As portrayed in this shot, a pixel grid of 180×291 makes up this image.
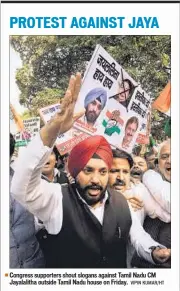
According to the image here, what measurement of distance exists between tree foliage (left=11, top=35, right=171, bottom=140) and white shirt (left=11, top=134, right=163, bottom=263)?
1.26 ft

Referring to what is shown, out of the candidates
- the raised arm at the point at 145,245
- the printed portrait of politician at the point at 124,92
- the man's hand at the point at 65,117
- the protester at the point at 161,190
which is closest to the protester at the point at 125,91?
the printed portrait of politician at the point at 124,92

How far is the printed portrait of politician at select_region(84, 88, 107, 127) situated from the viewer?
786 cm

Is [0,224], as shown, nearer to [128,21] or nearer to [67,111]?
[67,111]

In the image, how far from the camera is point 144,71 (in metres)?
7.93

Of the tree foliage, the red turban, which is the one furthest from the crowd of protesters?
the tree foliage

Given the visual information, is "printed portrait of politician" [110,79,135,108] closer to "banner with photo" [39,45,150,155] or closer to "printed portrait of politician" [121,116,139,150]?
"banner with photo" [39,45,150,155]

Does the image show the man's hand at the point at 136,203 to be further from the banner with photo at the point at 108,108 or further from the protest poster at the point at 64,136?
the protest poster at the point at 64,136

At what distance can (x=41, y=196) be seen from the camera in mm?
7785

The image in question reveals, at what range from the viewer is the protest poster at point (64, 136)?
25.7 feet

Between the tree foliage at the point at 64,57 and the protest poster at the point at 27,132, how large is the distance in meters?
0.09

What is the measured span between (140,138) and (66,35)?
98cm

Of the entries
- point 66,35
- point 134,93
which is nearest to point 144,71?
point 134,93

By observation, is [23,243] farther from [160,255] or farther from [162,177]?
[162,177]

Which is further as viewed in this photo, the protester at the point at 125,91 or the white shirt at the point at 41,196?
the protester at the point at 125,91
